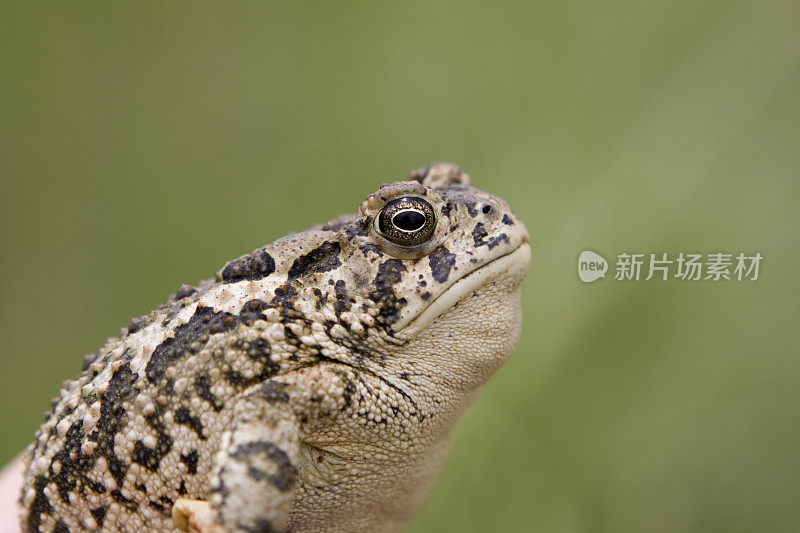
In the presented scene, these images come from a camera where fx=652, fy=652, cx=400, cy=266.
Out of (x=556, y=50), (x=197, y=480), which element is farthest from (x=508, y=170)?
(x=197, y=480)

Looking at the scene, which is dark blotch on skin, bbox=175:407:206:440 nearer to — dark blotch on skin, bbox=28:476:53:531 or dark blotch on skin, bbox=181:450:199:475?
dark blotch on skin, bbox=181:450:199:475

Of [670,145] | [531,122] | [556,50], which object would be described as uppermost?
[556,50]

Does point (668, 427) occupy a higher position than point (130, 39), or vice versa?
point (130, 39)

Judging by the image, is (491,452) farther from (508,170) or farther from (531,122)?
(531,122)

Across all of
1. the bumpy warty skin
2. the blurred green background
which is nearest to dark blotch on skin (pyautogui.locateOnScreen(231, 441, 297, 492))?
Answer: the bumpy warty skin

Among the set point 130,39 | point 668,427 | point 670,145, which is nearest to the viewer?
point 668,427

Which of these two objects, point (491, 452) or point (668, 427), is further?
point (491, 452)

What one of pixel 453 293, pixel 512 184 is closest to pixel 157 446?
pixel 453 293
